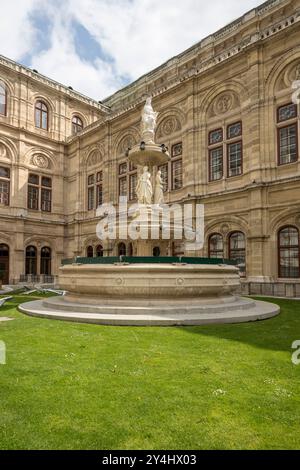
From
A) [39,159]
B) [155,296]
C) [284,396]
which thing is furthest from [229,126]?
[284,396]

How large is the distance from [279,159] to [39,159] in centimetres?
Result: 2394

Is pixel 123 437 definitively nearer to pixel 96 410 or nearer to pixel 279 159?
pixel 96 410

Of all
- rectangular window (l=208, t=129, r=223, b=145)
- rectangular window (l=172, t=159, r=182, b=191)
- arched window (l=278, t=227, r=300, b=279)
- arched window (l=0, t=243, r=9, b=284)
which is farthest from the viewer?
arched window (l=0, t=243, r=9, b=284)

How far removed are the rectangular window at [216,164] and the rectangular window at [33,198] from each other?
18594mm

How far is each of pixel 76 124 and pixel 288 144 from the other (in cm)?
2553

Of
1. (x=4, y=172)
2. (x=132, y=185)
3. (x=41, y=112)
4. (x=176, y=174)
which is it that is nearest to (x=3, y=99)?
(x=41, y=112)

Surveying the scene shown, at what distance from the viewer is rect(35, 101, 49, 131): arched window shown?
3431cm

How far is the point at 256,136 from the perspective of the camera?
21375mm

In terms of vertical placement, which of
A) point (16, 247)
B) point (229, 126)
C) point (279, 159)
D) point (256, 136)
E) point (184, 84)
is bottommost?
point (16, 247)

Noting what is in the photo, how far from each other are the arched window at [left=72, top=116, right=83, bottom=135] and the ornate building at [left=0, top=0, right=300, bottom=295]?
18cm

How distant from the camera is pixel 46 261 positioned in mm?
34125

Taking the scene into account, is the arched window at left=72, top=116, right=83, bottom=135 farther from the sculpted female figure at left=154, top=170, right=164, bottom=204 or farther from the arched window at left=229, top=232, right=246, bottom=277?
the sculpted female figure at left=154, top=170, right=164, bottom=204

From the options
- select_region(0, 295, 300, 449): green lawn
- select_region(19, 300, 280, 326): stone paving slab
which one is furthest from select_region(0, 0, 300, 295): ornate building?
select_region(0, 295, 300, 449): green lawn

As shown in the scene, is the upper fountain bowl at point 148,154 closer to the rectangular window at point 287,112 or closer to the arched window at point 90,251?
the rectangular window at point 287,112
